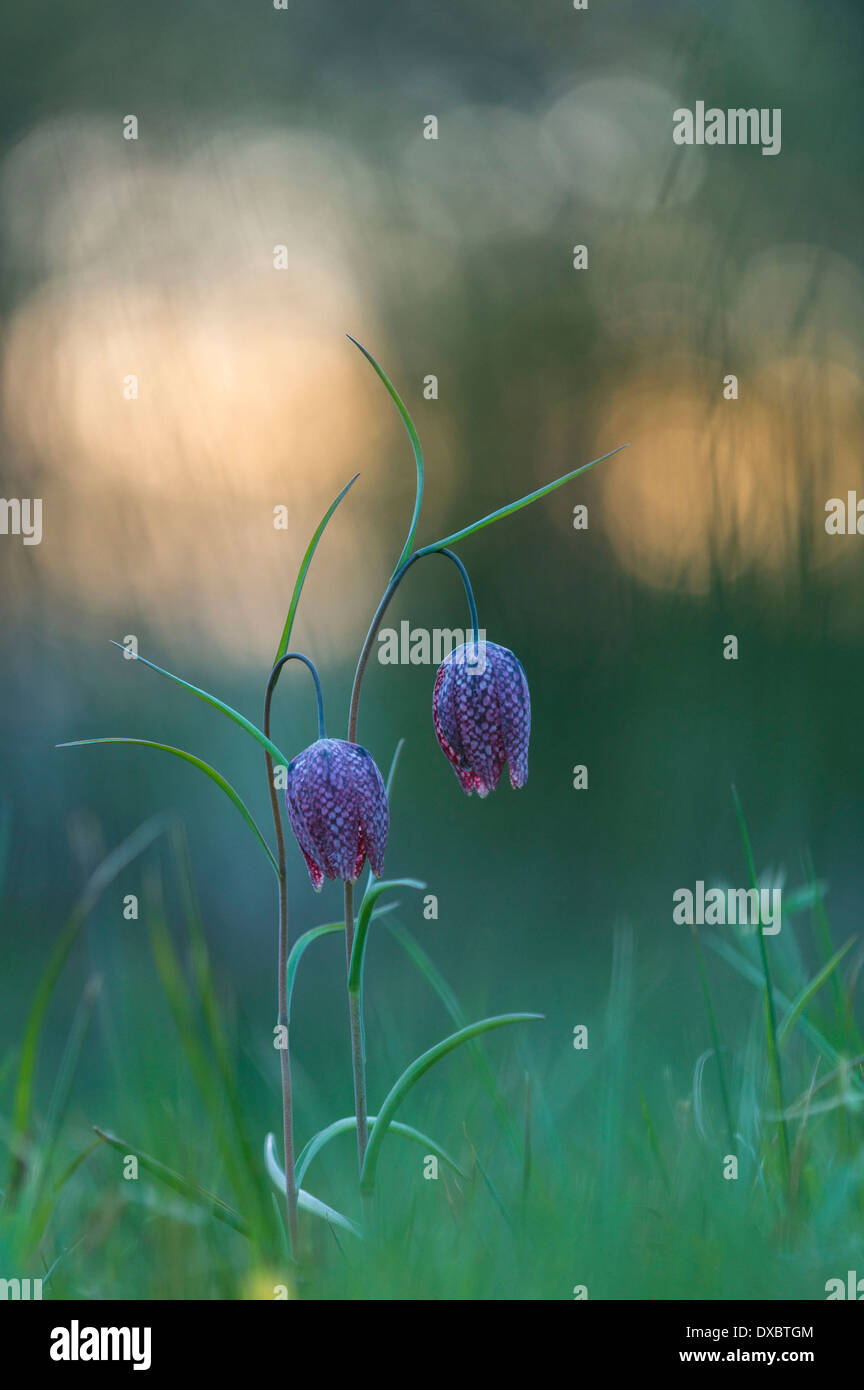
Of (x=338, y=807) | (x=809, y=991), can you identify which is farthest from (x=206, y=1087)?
(x=809, y=991)

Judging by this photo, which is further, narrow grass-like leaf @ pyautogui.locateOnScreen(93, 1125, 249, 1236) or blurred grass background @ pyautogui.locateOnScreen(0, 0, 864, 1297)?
blurred grass background @ pyautogui.locateOnScreen(0, 0, 864, 1297)

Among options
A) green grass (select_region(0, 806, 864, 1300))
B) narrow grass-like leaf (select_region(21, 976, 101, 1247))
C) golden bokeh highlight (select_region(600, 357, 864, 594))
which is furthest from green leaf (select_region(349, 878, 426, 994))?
golden bokeh highlight (select_region(600, 357, 864, 594))

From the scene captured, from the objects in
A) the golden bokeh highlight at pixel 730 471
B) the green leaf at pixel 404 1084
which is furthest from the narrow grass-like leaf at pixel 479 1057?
the golden bokeh highlight at pixel 730 471

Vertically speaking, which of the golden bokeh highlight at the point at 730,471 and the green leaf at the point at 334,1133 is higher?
the golden bokeh highlight at the point at 730,471

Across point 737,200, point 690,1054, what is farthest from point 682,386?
point 690,1054

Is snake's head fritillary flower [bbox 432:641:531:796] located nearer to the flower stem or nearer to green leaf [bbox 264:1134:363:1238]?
the flower stem

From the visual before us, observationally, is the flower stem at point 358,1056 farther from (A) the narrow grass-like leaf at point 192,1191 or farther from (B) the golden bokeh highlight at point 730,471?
(B) the golden bokeh highlight at point 730,471
